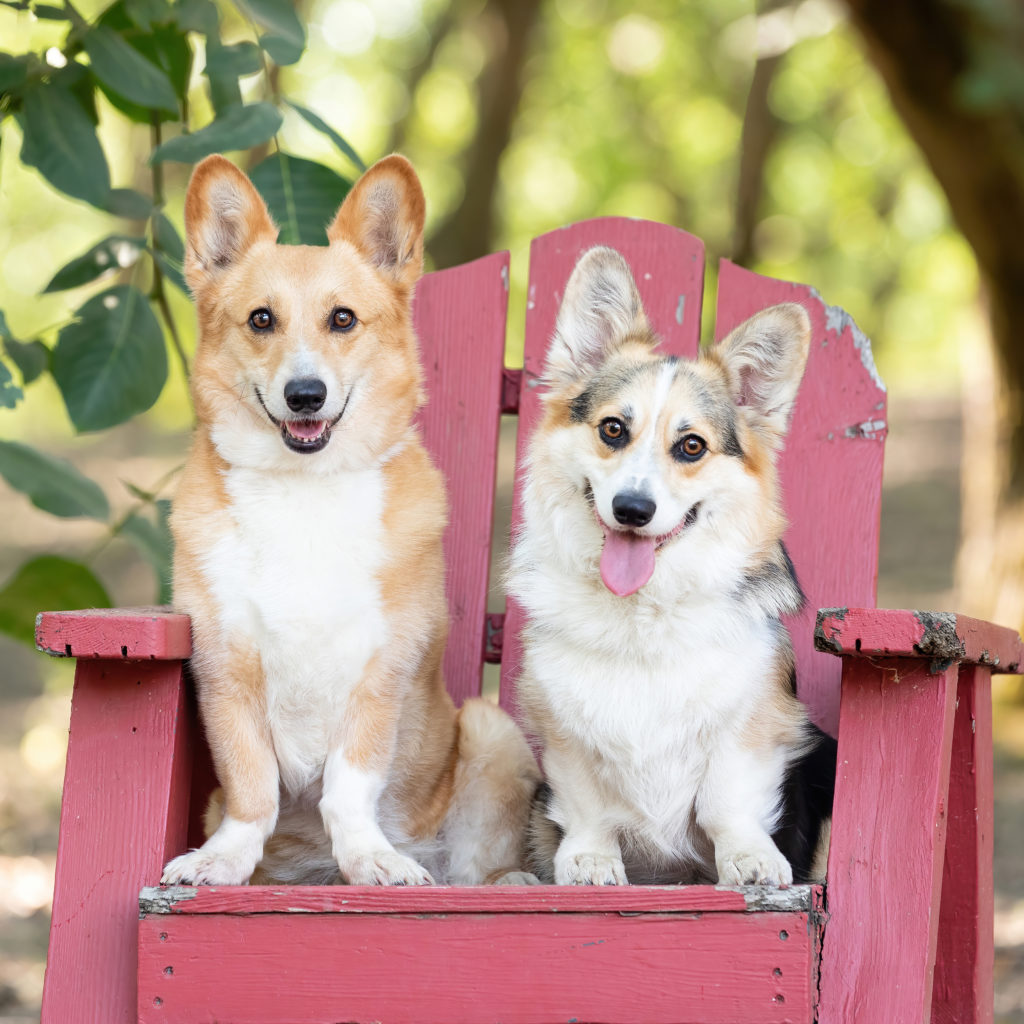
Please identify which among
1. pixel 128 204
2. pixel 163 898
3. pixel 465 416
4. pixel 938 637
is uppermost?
pixel 128 204

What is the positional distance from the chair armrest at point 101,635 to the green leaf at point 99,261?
118 cm

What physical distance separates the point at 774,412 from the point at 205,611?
121cm

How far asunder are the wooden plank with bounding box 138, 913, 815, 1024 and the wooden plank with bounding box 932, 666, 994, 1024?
0.72 m

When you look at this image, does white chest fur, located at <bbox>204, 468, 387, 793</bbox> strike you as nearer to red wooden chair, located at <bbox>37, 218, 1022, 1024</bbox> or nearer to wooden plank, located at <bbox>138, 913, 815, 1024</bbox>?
red wooden chair, located at <bbox>37, 218, 1022, 1024</bbox>

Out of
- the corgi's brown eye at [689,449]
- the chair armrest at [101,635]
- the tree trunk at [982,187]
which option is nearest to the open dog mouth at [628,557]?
the corgi's brown eye at [689,449]

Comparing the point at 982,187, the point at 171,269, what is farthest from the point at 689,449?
the point at 982,187

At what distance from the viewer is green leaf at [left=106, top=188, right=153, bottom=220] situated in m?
2.80

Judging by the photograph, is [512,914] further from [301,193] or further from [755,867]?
[301,193]

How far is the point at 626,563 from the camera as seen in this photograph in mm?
2221

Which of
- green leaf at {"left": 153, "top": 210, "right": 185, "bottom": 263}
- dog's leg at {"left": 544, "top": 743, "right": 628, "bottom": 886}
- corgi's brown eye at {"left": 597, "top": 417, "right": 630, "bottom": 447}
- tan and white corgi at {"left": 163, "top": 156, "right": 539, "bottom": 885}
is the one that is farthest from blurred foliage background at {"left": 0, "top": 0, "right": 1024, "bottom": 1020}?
dog's leg at {"left": 544, "top": 743, "right": 628, "bottom": 886}

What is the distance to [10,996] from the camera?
3877 mm

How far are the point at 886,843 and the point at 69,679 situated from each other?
717cm

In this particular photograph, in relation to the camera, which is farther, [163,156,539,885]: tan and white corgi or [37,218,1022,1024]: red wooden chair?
[163,156,539,885]: tan and white corgi

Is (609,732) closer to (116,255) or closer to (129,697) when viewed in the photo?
(129,697)
